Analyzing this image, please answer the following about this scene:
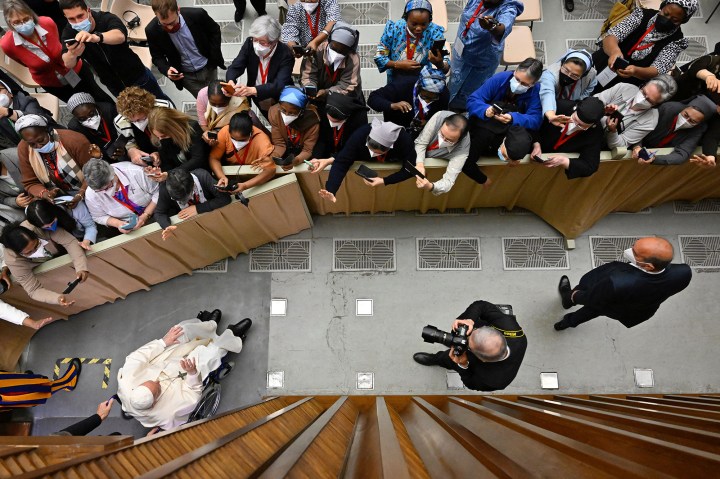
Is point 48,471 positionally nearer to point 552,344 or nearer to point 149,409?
point 149,409

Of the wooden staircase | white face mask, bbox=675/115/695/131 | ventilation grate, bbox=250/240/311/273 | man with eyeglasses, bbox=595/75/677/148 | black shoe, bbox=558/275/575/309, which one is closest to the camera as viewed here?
the wooden staircase

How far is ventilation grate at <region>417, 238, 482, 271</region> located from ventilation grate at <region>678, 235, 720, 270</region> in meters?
2.04

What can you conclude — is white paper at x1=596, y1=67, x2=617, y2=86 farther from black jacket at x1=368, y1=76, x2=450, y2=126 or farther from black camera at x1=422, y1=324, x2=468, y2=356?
black camera at x1=422, y1=324, x2=468, y2=356

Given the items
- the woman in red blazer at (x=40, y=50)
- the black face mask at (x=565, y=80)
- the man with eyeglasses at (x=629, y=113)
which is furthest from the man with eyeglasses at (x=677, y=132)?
the woman in red blazer at (x=40, y=50)

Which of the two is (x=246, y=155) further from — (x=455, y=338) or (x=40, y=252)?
(x=455, y=338)

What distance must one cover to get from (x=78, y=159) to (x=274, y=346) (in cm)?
240

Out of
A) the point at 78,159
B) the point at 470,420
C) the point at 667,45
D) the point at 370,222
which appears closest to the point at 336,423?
the point at 470,420

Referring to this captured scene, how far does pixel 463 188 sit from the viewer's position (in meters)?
4.40

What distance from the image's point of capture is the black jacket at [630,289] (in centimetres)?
332

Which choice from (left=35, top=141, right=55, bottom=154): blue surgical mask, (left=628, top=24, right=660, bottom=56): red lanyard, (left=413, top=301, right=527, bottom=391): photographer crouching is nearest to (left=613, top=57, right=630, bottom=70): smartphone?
(left=628, top=24, right=660, bottom=56): red lanyard

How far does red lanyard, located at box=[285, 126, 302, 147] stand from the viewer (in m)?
3.82

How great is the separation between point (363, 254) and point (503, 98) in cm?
199

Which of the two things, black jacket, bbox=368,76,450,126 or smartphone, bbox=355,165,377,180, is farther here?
black jacket, bbox=368,76,450,126

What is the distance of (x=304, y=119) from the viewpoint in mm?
3762
